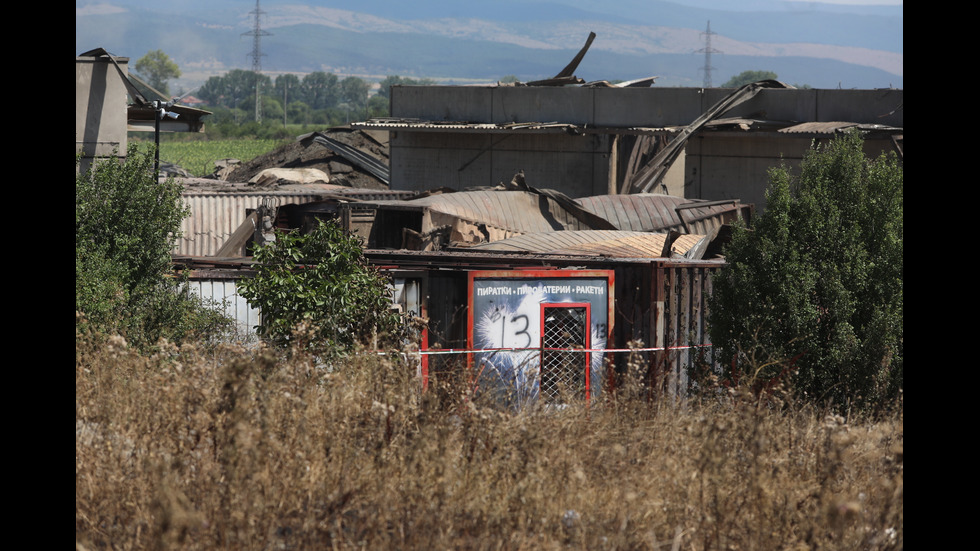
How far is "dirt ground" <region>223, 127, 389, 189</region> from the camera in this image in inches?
1336

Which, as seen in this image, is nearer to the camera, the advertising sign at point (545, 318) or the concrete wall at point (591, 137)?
the advertising sign at point (545, 318)

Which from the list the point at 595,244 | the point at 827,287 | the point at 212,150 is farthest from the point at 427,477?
the point at 212,150

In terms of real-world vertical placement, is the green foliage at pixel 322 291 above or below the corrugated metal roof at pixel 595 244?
below

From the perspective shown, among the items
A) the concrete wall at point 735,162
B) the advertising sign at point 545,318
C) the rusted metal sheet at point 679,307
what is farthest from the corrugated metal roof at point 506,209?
the advertising sign at point 545,318

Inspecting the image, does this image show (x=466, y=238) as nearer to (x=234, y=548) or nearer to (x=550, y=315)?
(x=550, y=315)

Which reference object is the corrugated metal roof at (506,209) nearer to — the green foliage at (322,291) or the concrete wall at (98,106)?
the concrete wall at (98,106)

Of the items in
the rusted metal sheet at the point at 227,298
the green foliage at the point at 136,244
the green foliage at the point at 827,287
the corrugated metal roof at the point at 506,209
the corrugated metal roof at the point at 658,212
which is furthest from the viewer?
the corrugated metal roof at the point at 658,212

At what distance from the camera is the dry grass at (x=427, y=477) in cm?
375

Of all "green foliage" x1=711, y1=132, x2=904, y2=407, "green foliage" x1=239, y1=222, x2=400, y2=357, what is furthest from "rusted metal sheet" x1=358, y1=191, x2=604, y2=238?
"green foliage" x1=711, y1=132, x2=904, y2=407

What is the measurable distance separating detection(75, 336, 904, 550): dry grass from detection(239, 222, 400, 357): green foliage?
7.88 feet

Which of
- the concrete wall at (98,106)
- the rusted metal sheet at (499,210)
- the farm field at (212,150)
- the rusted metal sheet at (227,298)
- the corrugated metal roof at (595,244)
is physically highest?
the farm field at (212,150)

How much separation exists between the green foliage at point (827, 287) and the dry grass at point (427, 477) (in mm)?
2571

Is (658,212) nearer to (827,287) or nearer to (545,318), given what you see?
(545,318)
